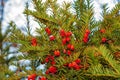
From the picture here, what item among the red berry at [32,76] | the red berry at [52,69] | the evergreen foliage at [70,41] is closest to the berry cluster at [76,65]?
the evergreen foliage at [70,41]

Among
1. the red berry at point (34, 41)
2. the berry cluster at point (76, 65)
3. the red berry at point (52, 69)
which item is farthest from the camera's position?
the red berry at point (34, 41)

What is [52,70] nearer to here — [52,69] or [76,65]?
[52,69]

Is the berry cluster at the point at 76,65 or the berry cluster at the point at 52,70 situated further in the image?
Result: the berry cluster at the point at 52,70

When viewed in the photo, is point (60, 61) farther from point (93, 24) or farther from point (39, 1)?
point (39, 1)

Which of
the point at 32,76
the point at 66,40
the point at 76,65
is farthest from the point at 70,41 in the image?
the point at 32,76

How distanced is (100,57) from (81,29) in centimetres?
26

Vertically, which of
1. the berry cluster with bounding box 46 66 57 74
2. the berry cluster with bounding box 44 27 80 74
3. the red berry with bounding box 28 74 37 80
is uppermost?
the berry cluster with bounding box 44 27 80 74

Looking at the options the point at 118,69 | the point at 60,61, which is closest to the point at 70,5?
the point at 60,61

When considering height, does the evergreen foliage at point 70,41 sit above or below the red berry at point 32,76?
above

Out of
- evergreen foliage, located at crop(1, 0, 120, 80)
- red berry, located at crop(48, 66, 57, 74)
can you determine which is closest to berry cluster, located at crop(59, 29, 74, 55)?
evergreen foliage, located at crop(1, 0, 120, 80)

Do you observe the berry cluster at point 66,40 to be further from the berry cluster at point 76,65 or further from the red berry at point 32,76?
the red berry at point 32,76

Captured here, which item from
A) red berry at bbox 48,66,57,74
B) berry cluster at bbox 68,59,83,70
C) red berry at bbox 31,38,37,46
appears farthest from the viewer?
red berry at bbox 31,38,37,46

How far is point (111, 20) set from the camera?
191cm

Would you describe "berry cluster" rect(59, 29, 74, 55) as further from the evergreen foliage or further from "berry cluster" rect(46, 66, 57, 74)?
"berry cluster" rect(46, 66, 57, 74)
